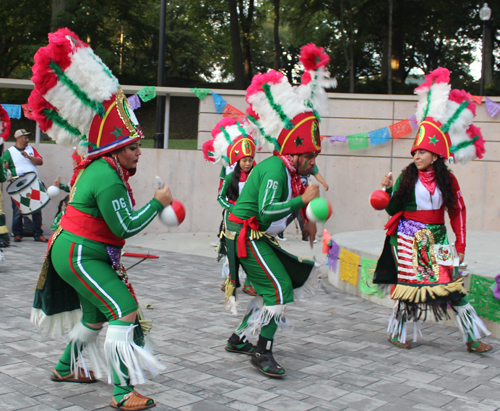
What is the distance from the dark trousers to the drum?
748 mm

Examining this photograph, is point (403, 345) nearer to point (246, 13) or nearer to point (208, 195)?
point (208, 195)

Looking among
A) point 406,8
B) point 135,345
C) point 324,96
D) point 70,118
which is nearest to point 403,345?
point 324,96

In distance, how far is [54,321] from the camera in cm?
348

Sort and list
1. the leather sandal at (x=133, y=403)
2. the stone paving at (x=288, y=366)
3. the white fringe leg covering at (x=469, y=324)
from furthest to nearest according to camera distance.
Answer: the white fringe leg covering at (x=469, y=324), the stone paving at (x=288, y=366), the leather sandal at (x=133, y=403)

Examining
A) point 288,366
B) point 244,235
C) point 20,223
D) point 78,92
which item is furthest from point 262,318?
point 20,223

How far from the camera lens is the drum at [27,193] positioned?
930cm

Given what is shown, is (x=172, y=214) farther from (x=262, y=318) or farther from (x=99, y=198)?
(x=262, y=318)

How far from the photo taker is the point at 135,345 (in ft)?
10.1

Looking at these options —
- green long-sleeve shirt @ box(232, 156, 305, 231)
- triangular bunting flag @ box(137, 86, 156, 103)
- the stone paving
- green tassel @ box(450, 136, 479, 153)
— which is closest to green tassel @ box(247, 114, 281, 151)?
green long-sleeve shirt @ box(232, 156, 305, 231)

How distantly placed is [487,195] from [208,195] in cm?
592

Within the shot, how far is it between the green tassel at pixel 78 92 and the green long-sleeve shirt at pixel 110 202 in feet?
0.99

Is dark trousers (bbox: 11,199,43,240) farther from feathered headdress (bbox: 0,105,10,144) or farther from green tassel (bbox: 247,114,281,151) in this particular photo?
green tassel (bbox: 247,114,281,151)

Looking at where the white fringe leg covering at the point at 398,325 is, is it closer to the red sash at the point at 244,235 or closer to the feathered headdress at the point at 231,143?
the red sash at the point at 244,235

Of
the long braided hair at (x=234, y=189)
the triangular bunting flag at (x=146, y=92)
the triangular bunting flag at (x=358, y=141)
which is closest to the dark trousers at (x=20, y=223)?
the triangular bunting flag at (x=146, y=92)
